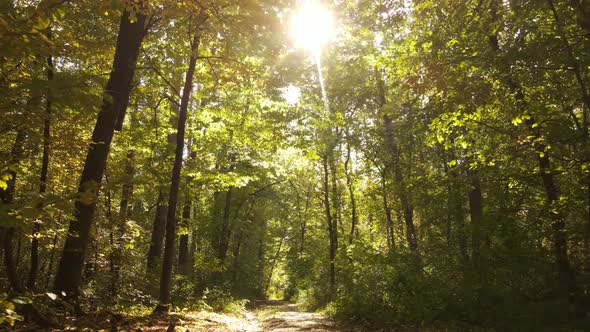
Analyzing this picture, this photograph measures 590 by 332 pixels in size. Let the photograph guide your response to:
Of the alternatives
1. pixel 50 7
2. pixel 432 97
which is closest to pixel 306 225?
pixel 432 97

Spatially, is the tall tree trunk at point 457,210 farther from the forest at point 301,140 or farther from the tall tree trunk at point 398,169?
the tall tree trunk at point 398,169

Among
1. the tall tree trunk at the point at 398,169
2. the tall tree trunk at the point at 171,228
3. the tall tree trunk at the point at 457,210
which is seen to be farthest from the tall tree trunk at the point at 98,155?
the tall tree trunk at the point at 398,169

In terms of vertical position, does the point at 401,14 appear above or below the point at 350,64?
below

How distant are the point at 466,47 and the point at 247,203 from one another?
23.3 meters

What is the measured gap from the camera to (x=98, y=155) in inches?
287

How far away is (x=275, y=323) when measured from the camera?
12711 mm

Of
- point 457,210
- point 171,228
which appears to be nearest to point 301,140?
point 457,210

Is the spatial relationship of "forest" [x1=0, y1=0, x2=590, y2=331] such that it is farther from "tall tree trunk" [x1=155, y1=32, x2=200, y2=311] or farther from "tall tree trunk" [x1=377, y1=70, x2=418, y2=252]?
"tall tree trunk" [x1=377, y1=70, x2=418, y2=252]

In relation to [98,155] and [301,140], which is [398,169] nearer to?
[301,140]

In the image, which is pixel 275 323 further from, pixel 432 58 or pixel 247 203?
pixel 247 203

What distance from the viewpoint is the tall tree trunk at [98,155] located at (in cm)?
681

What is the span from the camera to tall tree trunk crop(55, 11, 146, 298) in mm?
6812

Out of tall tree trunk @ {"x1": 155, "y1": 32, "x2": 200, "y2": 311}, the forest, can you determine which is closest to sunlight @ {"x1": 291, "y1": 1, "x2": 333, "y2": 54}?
the forest

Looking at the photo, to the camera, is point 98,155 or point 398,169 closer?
point 98,155
